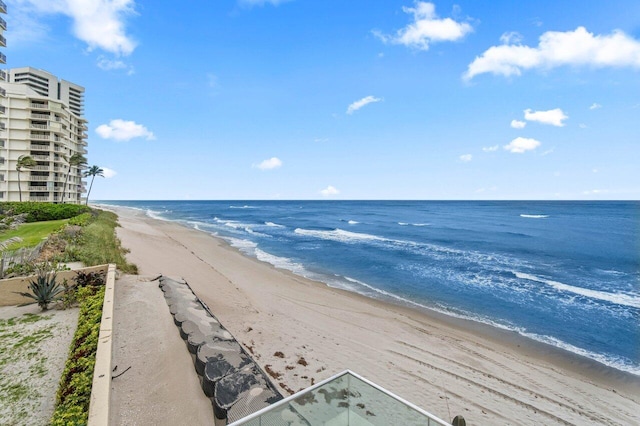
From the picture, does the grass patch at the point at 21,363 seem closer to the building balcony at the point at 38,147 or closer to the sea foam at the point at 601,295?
the sea foam at the point at 601,295

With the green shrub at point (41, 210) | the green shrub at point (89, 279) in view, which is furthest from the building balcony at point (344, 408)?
the green shrub at point (41, 210)

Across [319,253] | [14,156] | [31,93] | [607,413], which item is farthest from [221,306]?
[31,93]

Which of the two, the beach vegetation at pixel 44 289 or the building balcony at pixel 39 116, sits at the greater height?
the building balcony at pixel 39 116

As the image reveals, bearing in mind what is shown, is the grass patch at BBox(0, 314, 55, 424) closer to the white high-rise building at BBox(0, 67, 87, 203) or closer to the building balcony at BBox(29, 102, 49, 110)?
the white high-rise building at BBox(0, 67, 87, 203)

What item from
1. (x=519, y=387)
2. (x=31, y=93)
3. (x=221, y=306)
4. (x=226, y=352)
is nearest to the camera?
(x=226, y=352)

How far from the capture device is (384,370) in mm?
8352

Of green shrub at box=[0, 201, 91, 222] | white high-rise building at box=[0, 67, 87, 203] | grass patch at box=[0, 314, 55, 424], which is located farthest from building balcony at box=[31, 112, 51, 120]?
grass patch at box=[0, 314, 55, 424]

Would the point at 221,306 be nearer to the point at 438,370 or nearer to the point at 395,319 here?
the point at 395,319

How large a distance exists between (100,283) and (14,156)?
54.5 m

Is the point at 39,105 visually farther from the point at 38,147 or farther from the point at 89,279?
the point at 89,279

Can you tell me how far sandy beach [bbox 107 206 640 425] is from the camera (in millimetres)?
7250

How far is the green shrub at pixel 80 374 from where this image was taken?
4.49 m

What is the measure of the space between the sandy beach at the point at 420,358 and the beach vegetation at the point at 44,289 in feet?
6.08

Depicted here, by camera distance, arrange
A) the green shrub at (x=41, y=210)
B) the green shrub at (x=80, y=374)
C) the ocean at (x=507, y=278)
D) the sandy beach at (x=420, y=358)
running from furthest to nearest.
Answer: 1. the green shrub at (x=41, y=210)
2. the ocean at (x=507, y=278)
3. the sandy beach at (x=420, y=358)
4. the green shrub at (x=80, y=374)
